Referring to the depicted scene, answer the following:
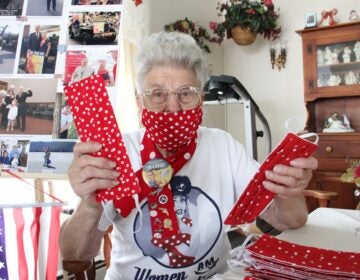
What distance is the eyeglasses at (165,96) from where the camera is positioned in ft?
3.64

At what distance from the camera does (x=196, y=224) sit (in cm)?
112

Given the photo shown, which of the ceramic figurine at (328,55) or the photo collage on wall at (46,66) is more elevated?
the ceramic figurine at (328,55)

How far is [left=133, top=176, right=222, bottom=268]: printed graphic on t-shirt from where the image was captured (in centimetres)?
108

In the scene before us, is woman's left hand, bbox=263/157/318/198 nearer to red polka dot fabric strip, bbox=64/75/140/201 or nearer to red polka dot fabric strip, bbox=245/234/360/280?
red polka dot fabric strip, bbox=245/234/360/280

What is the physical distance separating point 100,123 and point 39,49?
95 cm

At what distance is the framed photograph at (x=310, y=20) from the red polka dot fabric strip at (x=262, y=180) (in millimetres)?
2666

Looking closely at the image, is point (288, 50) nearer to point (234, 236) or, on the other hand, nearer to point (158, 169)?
point (234, 236)

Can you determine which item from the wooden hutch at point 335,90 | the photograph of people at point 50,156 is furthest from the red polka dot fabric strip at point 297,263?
the wooden hutch at point 335,90

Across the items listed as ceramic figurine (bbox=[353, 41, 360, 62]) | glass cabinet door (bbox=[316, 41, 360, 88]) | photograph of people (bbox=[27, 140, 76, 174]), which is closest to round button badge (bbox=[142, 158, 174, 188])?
photograph of people (bbox=[27, 140, 76, 174])

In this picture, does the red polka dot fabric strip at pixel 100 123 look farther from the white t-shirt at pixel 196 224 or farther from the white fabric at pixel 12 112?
the white fabric at pixel 12 112

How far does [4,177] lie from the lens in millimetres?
1534

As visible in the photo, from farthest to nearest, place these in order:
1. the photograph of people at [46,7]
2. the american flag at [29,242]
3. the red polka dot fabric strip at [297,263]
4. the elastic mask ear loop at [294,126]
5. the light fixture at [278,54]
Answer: the light fixture at [278,54]
the photograph of people at [46,7]
the american flag at [29,242]
the elastic mask ear loop at [294,126]
the red polka dot fabric strip at [297,263]

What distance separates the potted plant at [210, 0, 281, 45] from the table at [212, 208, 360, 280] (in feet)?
7.75

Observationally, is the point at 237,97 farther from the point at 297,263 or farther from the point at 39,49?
the point at 297,263
